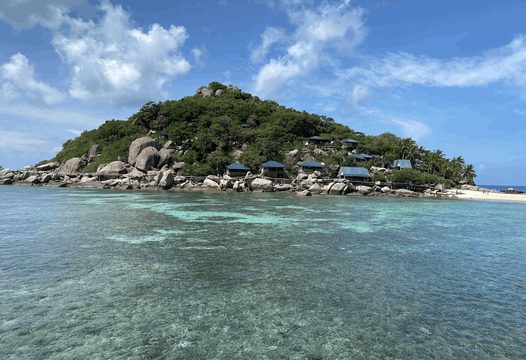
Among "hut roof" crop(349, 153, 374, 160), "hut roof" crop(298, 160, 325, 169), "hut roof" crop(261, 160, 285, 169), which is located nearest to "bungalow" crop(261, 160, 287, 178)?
"hut roof" crop(261, 160, 285, 169)

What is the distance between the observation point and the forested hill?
66.4 metres

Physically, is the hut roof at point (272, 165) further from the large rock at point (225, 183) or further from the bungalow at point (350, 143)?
the bungalow at point (350, 143)

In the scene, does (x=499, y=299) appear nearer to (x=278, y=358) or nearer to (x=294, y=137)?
(x=278, y=358)

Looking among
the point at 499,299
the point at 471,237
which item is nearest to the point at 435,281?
the point at 499,299

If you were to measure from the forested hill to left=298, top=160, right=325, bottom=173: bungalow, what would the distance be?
288 cm

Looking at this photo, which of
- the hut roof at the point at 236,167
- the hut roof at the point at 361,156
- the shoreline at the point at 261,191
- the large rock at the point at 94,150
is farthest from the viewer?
the large rock at the point at 94,150

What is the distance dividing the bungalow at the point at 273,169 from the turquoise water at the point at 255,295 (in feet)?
135

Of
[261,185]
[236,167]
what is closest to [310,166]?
[261,185]

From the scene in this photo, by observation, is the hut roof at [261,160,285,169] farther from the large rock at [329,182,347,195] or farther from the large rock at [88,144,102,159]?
the large rock at [88,144,102,159]

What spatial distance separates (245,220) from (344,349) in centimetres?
1788

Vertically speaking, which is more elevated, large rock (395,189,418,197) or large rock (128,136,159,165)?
large rock (128,136,159,165)

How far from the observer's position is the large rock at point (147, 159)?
202 ft

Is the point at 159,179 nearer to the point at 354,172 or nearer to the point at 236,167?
the point at 236,167

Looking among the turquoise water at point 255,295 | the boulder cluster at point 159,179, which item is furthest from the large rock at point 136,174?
the turquoise water at point 255,295
